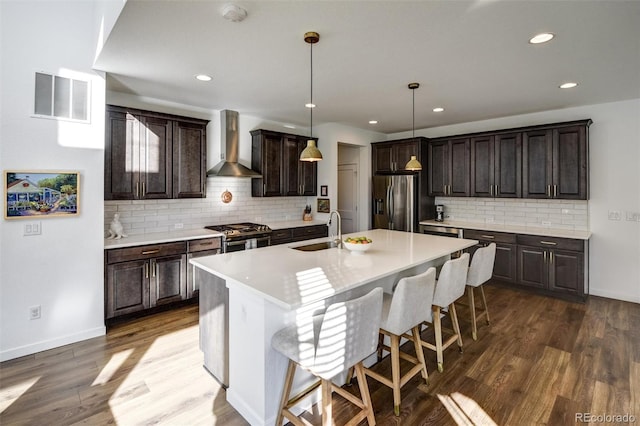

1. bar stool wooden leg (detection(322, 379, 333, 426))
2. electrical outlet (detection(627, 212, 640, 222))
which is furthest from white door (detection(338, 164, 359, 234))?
bar stool wooden leg (detection(322, 379, 333, 426))

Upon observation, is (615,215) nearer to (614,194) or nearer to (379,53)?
(614,194)

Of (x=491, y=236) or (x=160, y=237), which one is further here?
(x=491, y=236)

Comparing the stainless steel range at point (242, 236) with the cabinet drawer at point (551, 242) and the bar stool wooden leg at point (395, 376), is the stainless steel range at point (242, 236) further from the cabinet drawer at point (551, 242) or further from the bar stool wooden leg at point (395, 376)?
the cabinet drawer at point (551, 242)

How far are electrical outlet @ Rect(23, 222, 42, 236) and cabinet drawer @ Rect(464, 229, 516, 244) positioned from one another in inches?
213

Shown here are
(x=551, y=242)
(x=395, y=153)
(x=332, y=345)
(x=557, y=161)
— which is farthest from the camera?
(x=395, y=153)

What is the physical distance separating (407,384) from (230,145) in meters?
3.84

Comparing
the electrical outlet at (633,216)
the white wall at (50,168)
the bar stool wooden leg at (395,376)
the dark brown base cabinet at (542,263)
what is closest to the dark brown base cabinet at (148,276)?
the white wall at (50,168)

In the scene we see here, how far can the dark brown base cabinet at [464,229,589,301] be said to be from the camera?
4211 millimetres

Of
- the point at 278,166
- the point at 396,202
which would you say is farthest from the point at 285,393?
the point at 396,202

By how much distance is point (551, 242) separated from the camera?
4.38 m

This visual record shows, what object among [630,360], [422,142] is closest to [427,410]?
[630,360]

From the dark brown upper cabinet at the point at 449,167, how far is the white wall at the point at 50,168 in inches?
199

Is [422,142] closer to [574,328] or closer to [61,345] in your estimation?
[574,328]

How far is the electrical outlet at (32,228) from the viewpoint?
9.32 feet
